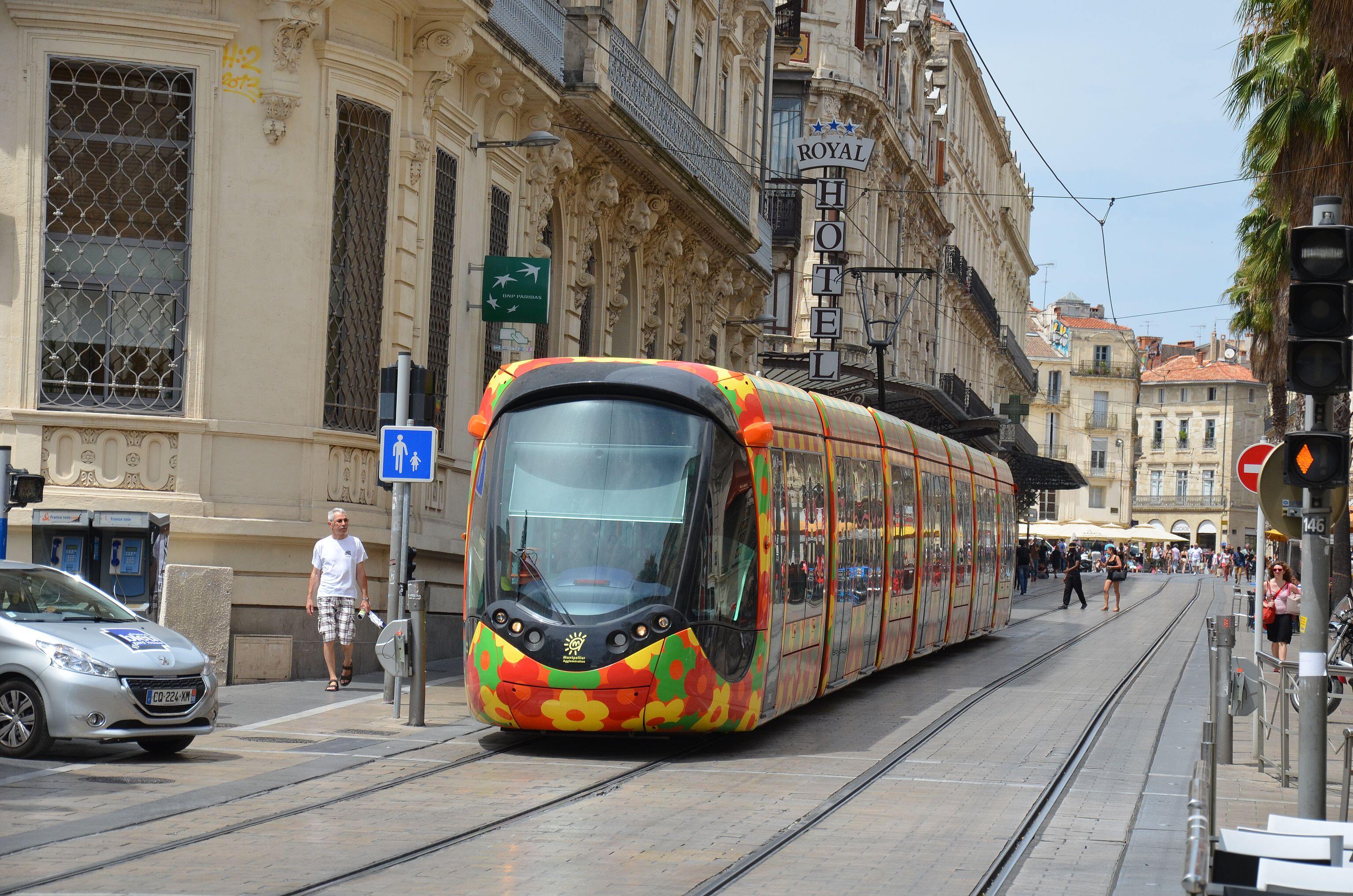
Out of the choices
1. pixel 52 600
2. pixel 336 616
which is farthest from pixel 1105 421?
pixel 52 600

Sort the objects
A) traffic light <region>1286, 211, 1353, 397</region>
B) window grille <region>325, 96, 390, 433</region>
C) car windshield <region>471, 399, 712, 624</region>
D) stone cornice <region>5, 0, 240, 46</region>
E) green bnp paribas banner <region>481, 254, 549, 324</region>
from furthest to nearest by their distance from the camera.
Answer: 1. green bnp paribas banner <region>481, 254, 549, 324</region>
2. window grille <region>325, 96, 390, 433</region>
3. stone cornice <region>5, 0, 240, 46</region>
4. car windshield <region>471, 399, 712, 624</region>
5. traffic light <region>1286, 211, 1353, 397</region>

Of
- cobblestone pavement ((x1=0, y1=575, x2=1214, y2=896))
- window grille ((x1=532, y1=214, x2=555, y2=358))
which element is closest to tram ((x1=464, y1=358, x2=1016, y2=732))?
cobblestone pavement ((x1=0, y1=575, x2=1214, y2=896))

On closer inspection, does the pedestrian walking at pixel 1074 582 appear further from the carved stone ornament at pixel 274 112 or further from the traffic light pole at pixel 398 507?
the traffic light pole at pixel 398 507

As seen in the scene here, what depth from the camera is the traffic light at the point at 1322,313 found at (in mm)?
10086

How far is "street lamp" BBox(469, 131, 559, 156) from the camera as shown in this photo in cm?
2038

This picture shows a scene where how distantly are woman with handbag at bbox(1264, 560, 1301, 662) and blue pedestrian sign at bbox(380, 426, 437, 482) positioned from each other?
1366 cm

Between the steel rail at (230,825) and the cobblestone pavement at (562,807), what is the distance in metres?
0.03

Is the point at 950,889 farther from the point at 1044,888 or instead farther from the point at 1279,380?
the point at 1279,380

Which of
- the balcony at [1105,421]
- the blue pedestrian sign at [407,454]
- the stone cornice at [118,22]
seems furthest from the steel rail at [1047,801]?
the balcony at [1105,421]

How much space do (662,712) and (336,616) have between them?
5319mm

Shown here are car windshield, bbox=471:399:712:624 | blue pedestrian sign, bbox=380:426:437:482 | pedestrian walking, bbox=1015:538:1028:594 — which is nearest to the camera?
car windshield, bbox=471:399:712:624

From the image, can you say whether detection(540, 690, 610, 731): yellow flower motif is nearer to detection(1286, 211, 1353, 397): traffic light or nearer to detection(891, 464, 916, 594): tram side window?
detection(1286, 211, 1353, 397): traffic light

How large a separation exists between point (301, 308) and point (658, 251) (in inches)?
509

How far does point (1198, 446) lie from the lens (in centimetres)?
12369
